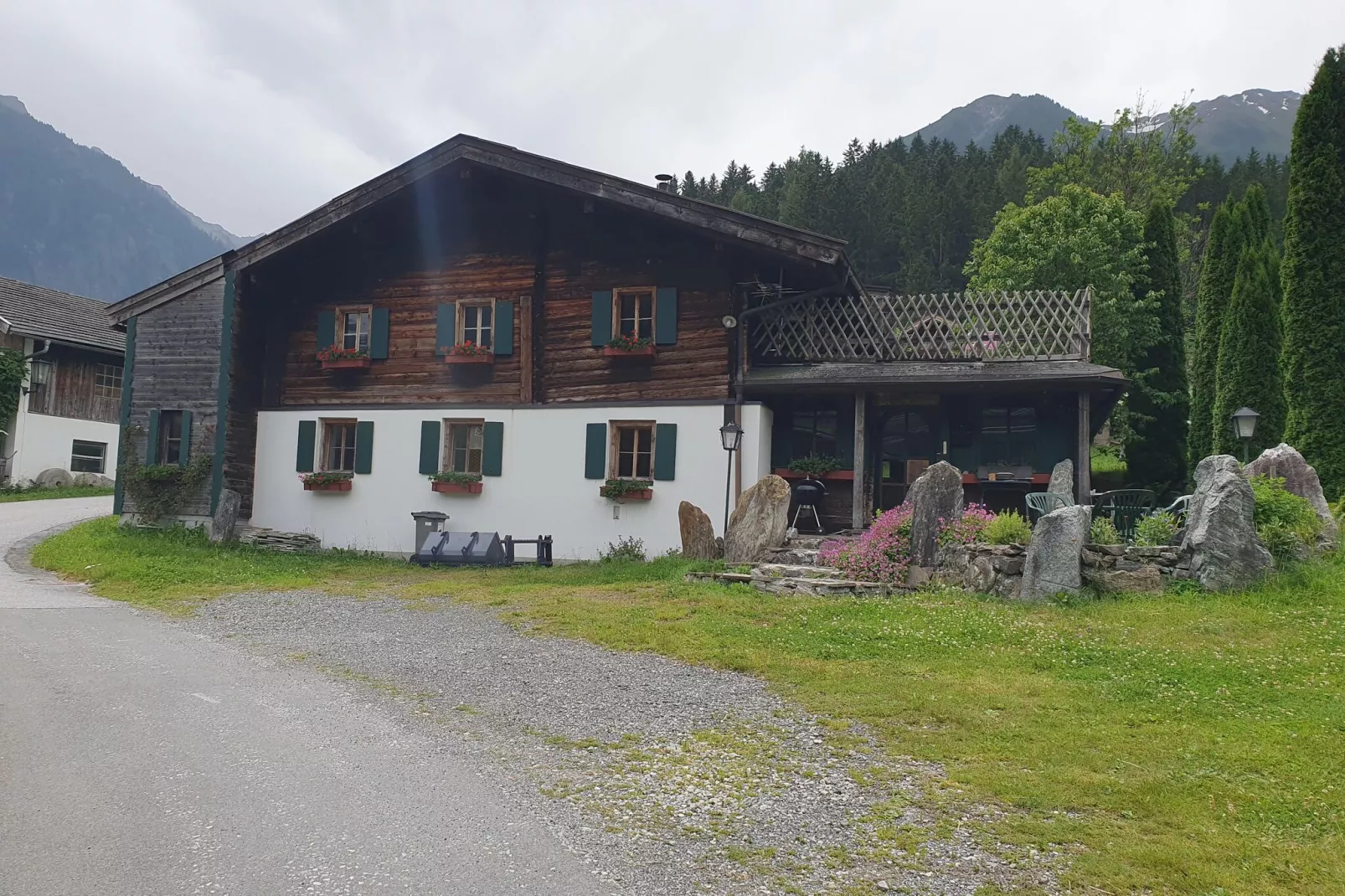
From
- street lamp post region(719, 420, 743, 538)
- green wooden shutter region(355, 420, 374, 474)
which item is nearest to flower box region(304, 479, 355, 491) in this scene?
green wooden shutter region(355, 420, 374, 474)

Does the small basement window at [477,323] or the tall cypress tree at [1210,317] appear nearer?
the small basement window at [477,323]

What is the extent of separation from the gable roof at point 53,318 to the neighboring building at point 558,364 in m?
9.84

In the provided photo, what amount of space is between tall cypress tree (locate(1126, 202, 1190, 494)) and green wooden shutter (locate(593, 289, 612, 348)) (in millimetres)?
15188

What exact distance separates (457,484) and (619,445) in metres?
3.08

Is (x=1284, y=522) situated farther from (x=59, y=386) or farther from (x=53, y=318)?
(x=53, y=318)

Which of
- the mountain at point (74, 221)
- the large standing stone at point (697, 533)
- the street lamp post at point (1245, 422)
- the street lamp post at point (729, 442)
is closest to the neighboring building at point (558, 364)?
the street lamp post at point (729, 442)

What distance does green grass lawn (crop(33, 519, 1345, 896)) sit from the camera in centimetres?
409

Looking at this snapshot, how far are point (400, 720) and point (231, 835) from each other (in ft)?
6.45

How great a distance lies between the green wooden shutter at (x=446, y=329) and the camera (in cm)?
1727

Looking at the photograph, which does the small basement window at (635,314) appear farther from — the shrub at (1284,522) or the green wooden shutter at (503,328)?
the shrub at (1284,522)

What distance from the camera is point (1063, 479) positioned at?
1386cm

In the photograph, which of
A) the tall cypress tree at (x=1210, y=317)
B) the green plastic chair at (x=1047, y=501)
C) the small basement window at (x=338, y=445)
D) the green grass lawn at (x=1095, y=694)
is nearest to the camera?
the green grass lawn at (x=1095, y=694)

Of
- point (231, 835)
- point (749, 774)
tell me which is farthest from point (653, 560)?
point (231, 835)

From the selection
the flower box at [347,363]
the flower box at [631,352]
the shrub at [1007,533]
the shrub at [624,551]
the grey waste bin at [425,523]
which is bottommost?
the shrub at [624,551]
